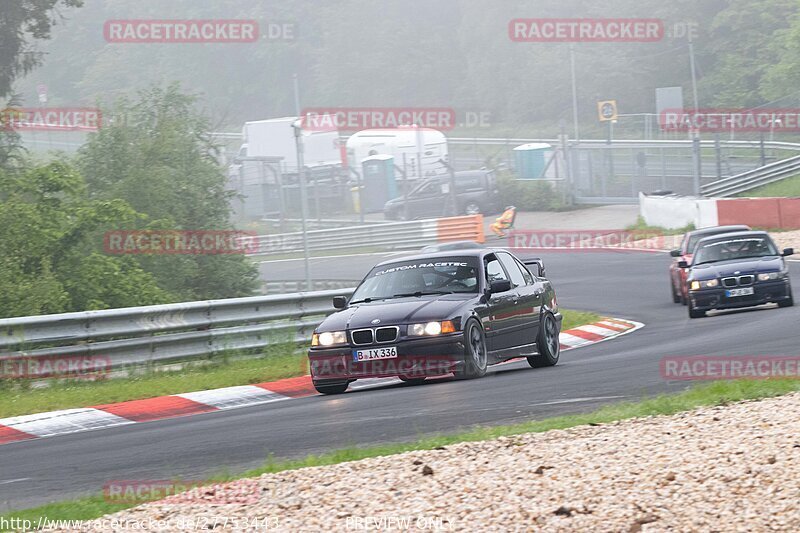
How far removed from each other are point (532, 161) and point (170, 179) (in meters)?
35.4

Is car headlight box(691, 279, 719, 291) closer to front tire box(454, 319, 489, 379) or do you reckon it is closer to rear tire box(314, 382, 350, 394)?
front tire box(454, 319, 489, 379)

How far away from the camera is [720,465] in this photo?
643 cm

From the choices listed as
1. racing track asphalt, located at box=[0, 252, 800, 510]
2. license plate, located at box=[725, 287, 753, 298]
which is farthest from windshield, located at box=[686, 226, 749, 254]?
racing track asphalt, located at box=[0, 252, 800, 510]

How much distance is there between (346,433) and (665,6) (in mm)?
78010

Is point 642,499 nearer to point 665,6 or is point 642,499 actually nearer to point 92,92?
point 665,6

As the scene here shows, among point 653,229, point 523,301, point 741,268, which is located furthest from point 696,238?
point 653,229

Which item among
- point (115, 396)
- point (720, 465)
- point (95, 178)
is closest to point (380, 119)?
point (95, 178)

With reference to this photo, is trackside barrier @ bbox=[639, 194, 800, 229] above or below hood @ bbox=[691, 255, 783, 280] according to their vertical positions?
above

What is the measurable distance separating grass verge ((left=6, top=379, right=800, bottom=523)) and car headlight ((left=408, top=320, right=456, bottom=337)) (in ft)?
10.0

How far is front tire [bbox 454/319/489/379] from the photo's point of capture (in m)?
13.0

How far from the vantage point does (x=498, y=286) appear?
544 inches

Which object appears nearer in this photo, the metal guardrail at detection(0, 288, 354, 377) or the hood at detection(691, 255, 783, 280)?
the metal guardrail at detection(0, 288, 354, 377)

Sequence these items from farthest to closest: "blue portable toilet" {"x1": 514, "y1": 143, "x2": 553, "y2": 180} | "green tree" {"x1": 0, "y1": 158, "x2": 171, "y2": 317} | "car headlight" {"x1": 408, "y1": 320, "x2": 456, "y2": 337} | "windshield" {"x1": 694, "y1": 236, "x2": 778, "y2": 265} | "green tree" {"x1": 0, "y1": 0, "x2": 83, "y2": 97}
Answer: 1. "blue portable toilet" {"x1": 514, "y1": 143, "x2": 553, "y2": 180}
2. "green tree" {"x1": 0, "y1": 0, "x2": 83, "y2": 97}
3. "windshield" {"x1": 694, "y1": 236, "x2": 778, "y2": 265}
4. "green tree" {"x1": 0, "y1": 158, "x2": 171, "y2": 317}
5. "car headlight" {"x1": 408, "y1": 320, "x2": 456, "y2": 337}

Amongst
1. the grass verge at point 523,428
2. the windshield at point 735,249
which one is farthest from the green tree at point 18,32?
the grass verge at point 523,428
